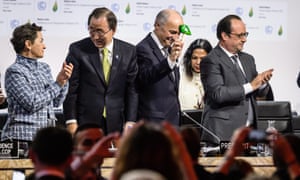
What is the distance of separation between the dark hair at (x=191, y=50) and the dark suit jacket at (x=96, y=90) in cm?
178

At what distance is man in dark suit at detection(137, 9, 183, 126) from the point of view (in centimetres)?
480

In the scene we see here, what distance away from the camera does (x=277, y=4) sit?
23.0 feet

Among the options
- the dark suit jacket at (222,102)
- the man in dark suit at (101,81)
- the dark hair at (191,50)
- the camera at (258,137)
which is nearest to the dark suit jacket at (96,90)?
the man in dark suit at (101,81)

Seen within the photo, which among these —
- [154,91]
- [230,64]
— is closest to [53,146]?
[154,91]

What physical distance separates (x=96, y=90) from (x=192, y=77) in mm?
1893

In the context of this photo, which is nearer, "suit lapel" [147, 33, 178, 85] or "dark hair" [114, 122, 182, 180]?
"dark hair" [114, 122, 182, 180]

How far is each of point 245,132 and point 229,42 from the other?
9.44 ft

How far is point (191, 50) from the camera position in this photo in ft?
21.4

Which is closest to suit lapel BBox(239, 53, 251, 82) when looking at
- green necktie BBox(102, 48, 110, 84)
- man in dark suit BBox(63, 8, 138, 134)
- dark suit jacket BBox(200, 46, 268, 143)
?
dark suit jacket BBox(200, 46, 268, 143)

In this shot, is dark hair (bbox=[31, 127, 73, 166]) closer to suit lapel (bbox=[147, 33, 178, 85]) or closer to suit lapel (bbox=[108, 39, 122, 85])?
suit lapel (bbox=[108, 39, 122, 85])

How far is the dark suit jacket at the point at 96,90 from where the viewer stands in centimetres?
462

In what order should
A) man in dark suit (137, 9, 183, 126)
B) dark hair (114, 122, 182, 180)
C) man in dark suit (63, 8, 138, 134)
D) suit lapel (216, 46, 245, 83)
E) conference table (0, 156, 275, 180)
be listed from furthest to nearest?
suit lapel (216, 46, 245, 83) → man in dark suit (137, 9, 183, 126) → man in dark suit (63, 8, 138, 134) → conference table (0, 156, 275, 180) → dark hair (114, 122, 182, 180)

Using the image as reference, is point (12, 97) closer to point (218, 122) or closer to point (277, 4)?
point (218, 122)

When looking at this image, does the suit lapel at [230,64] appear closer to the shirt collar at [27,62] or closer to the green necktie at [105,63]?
the green necktie at [105,63]
